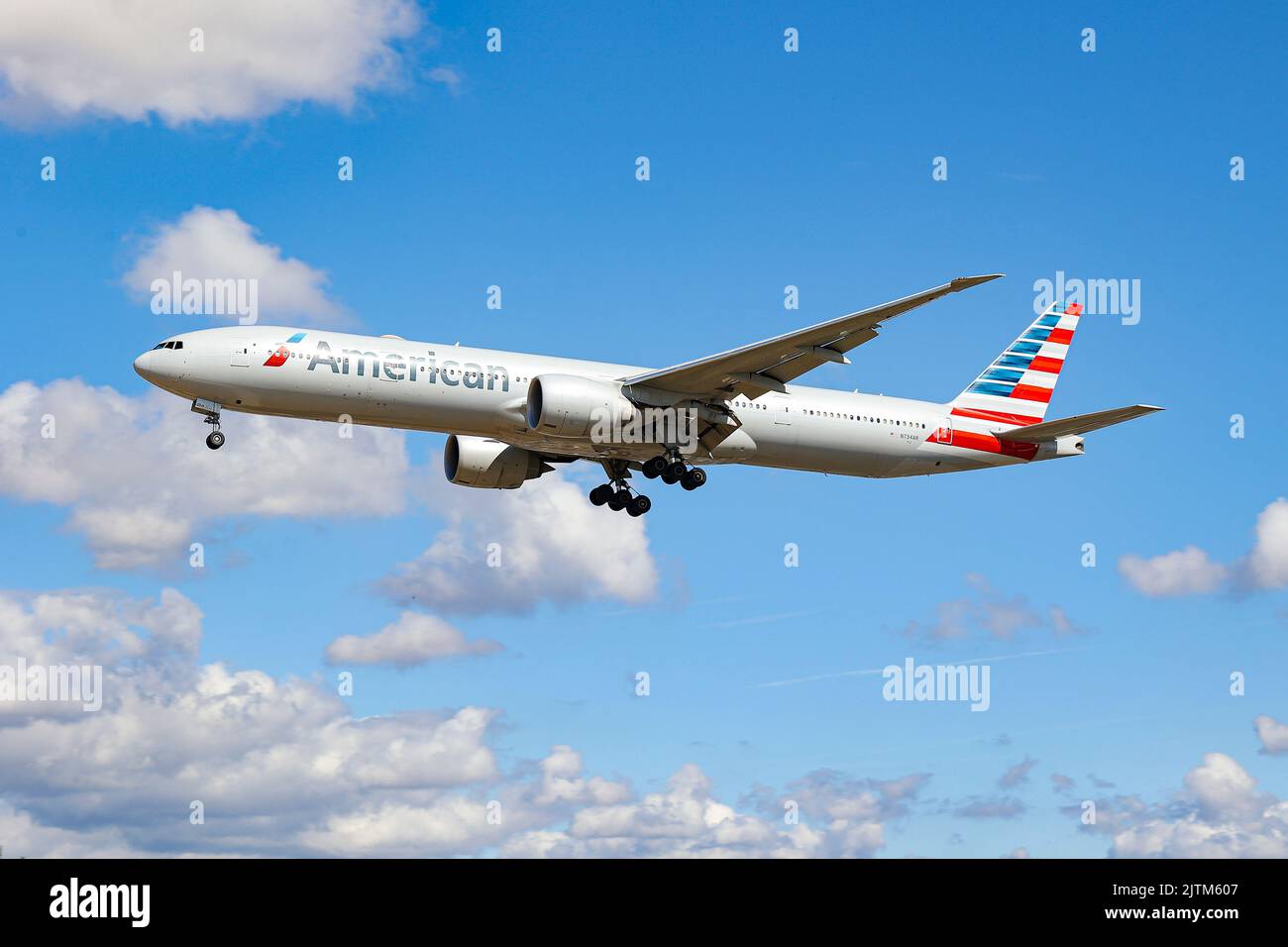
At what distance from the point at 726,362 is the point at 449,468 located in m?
11.0

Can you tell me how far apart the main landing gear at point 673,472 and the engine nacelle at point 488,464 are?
4.78 m

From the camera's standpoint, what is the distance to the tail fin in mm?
43594

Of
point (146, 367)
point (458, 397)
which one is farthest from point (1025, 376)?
point (146, 367)

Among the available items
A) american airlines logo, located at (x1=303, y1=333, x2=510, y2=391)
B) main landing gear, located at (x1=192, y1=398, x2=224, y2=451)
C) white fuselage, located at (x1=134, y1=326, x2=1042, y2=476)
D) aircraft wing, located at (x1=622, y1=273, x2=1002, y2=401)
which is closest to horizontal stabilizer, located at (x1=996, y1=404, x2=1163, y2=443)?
white fuselage, located at (x1=134, y1=326, x2=1042, y2=476)

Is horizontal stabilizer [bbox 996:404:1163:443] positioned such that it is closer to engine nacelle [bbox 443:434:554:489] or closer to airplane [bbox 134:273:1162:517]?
airplane [bbox 134:273:1162:517]

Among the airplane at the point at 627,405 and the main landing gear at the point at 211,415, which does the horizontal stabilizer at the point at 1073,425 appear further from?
the main landing gear at the point at 211,415

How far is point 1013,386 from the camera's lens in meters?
44.8

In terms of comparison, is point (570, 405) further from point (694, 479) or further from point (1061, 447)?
point (1061, 447)

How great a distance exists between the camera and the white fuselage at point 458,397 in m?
33.6
